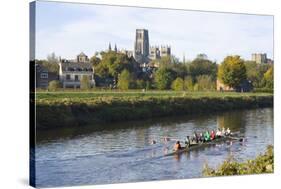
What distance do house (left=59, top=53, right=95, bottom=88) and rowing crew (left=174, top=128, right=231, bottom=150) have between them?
6.37ft

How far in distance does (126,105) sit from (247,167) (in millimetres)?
2553

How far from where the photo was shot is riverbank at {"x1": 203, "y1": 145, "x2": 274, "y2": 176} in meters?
12.3

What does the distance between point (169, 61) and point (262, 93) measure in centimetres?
213

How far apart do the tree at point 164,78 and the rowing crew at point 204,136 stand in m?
1.00

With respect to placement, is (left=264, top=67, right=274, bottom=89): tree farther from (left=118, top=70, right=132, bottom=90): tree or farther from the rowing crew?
(left=118, top=70, right=132, bottom=90): tree

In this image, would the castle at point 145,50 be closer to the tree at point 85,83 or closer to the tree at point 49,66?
the tree at point 85,83

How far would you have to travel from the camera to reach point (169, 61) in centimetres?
1226

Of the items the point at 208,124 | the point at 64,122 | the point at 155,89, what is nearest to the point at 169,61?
the point at 155,89

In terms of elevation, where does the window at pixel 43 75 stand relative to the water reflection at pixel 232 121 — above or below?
above

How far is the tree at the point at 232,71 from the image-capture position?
1273cm

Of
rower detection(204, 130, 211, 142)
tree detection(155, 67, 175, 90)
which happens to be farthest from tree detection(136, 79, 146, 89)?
rower detection(204, 130, 211, 142)

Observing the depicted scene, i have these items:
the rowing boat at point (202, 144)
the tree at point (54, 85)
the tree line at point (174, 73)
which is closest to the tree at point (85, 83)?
the tree line at point (174, 73)

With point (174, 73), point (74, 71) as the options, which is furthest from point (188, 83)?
point (74, 71)

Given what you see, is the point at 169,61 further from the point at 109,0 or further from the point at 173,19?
the point at 109,0
